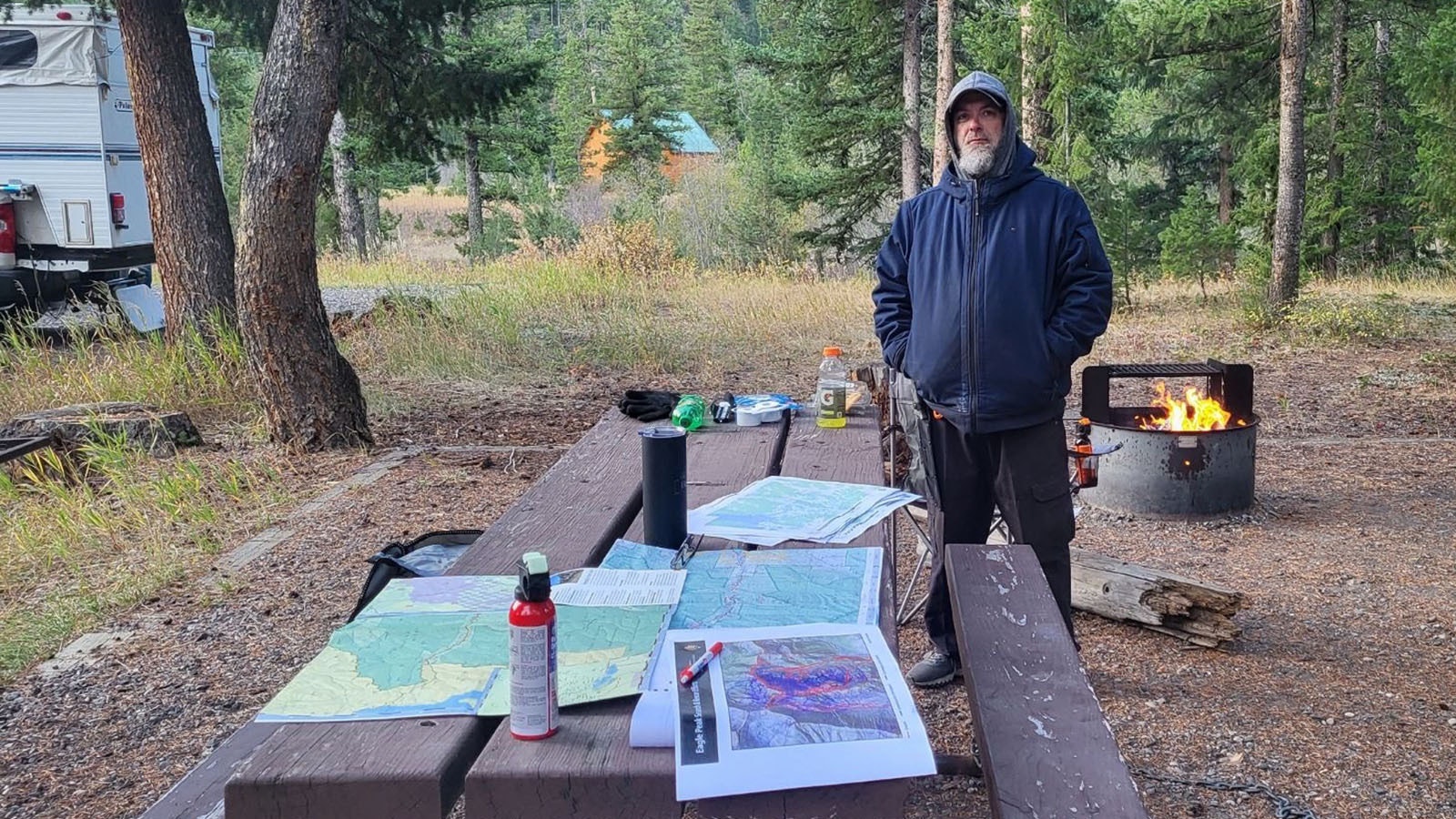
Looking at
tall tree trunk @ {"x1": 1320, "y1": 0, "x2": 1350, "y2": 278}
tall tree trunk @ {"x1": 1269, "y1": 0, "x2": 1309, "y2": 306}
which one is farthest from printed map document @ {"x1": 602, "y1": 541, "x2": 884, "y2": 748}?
tall tree trunk @ {"x1": 1320, "y1": 0, "x2": 1350, "y2": 278}

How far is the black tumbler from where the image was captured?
100 inches

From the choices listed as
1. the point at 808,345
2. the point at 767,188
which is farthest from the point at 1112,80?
the point at 808,345

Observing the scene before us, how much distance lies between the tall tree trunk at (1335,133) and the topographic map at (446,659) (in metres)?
17.8

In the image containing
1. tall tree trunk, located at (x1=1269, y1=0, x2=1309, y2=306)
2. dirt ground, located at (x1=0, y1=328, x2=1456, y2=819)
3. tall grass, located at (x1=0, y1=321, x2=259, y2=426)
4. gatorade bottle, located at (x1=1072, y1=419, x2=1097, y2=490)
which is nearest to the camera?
dirt ground, located at (x1=0, y1=328, x2=1456, y2=819)

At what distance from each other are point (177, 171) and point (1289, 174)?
10.1 meters

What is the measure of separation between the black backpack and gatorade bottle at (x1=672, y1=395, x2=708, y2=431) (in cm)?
79

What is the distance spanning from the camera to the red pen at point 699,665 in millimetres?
1783

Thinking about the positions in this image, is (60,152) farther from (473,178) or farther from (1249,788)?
(473,178)

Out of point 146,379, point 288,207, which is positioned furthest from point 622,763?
point 146,379

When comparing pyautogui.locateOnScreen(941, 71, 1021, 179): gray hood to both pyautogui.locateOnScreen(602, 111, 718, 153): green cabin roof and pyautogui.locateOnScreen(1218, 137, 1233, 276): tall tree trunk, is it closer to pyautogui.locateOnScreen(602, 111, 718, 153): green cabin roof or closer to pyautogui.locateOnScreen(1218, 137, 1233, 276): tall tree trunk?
pyautogui.locateOnScreen(1218, 137, 1233, 276): tall tree trunk

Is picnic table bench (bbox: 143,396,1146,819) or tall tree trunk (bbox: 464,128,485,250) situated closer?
picnic table bench (bbox: 143,396,1146,819)

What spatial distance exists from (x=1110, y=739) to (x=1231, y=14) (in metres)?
12.8

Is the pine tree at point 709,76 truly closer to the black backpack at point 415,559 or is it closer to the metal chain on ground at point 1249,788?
the black backpack at point 415,559

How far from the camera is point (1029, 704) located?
1937mm
